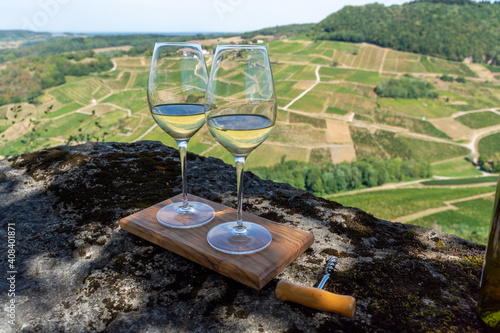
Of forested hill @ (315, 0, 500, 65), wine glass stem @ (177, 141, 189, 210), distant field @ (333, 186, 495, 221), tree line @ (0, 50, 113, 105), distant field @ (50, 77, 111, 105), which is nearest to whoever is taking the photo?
wine glass stem @ (177, 141, 189, 210)

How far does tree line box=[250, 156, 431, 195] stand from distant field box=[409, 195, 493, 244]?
9275mm

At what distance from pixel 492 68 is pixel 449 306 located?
92.1 metres

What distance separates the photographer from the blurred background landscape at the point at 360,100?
126 feet

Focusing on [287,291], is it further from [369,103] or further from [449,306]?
[369,103]

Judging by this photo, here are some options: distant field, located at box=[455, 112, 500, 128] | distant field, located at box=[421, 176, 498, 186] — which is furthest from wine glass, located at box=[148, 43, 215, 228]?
distant field, located at box=[455, 112, 500, 128]

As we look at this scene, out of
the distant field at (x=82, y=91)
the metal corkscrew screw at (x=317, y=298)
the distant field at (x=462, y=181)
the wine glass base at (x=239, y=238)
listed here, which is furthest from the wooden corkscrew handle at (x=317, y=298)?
the distant field at (x=82, y=91)

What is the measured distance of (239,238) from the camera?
1579 millimetres

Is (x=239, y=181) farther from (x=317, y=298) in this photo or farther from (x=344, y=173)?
(x=344, y=173)

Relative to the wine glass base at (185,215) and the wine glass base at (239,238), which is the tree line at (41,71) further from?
the wine glass base at (239,238)

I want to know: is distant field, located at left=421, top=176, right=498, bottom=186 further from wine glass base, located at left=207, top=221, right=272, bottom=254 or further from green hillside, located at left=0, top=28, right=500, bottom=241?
wine glass base, located at left=207, top=221, right=272, bottom=254

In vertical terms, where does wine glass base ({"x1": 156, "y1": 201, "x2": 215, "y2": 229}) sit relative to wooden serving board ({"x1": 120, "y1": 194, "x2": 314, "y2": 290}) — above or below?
below

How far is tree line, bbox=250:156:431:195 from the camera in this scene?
3794cm

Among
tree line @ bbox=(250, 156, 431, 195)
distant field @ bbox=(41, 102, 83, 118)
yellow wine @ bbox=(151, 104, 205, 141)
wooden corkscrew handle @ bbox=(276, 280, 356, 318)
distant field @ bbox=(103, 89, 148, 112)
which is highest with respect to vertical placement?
yellow wine @ bbox=(151, 104, 205, 141)

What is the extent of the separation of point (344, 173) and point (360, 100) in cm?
2491
